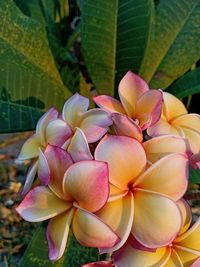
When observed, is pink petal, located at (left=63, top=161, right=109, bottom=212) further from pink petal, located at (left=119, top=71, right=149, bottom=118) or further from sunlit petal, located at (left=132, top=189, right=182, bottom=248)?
pink petal, located at (left=119, top=71, right=149, bottom=118)

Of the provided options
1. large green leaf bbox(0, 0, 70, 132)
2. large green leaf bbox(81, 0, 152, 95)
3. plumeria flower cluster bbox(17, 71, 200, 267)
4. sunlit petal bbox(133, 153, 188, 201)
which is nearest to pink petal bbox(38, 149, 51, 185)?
plumeria flower cluster bbox(17, 71, 200, 267)

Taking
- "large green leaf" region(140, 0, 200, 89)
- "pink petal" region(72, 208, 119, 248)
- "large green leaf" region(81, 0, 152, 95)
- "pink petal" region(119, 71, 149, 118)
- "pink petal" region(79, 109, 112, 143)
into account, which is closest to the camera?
"pink petal" region(72, 208, 119, 248)

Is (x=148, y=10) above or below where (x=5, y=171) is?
above

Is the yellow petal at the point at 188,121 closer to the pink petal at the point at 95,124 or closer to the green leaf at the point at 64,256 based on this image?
the pink petal at the point at 95,124

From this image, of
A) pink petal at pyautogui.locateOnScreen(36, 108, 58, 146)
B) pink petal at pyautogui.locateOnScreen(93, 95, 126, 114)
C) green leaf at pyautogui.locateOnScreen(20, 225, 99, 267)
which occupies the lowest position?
green leaf at pyautogui.locateOnScreen(20, 225, 99, 267)

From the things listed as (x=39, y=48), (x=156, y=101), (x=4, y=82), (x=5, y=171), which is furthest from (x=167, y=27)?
(x=5, y=171)

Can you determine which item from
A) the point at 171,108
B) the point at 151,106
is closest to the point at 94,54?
the point at 171,108

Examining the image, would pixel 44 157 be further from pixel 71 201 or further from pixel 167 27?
pixel 167 27

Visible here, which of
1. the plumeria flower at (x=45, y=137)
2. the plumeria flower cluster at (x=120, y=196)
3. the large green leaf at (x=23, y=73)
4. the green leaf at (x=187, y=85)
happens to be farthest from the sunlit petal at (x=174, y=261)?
the green leaf at (x=187, y=85)
